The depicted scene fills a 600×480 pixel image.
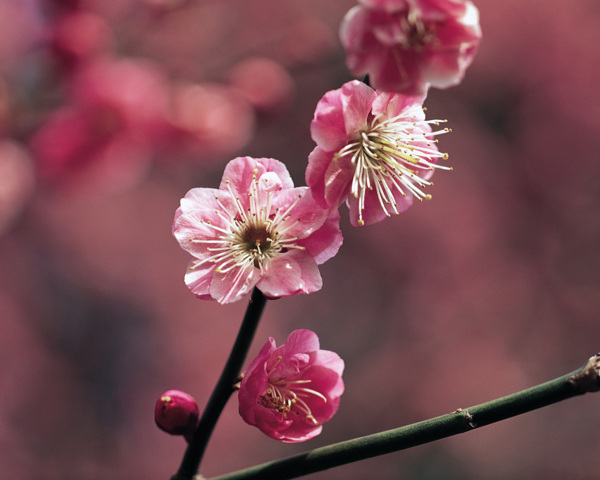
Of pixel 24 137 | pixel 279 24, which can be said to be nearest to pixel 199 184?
pixel 279 24

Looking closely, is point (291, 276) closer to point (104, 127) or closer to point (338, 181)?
point (338, 181)

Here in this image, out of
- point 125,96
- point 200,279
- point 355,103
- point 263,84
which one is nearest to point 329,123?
point 355,103

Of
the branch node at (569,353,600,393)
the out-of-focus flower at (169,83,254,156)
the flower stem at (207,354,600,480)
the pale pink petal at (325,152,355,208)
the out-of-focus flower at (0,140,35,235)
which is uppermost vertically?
the pale pink petal at (325,152,355,208)

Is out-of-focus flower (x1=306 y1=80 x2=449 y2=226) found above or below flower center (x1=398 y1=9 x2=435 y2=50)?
below

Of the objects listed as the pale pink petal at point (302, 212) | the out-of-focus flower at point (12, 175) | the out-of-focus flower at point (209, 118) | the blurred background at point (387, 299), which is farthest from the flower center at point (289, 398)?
the blurred background at point (387, 299)

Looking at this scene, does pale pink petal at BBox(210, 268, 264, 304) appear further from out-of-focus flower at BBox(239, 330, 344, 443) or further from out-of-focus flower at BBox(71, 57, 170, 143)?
out-of-focus flower at BBox(71, 57, 170, 143)

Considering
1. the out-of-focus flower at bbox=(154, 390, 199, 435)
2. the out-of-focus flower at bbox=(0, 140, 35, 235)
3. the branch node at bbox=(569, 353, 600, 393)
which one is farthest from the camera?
the out-of-focus flower at bbox=(0, 140, 35, 235)

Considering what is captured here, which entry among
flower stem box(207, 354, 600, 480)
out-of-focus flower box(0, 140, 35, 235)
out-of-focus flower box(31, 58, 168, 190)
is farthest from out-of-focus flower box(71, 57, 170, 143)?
flower stem box(207, 354, 600, 480)
